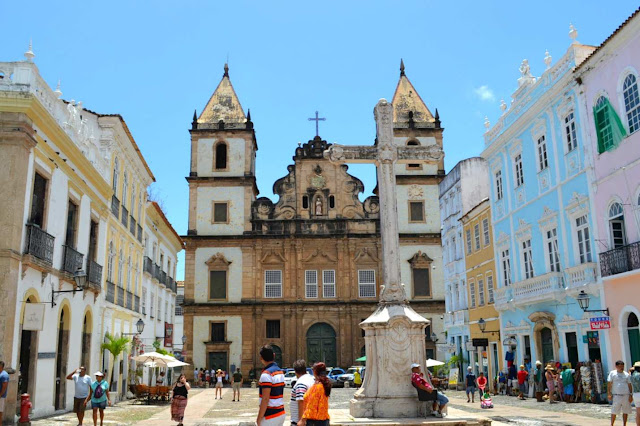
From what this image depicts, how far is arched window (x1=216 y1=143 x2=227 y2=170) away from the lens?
44.8 m

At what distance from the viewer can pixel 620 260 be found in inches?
699

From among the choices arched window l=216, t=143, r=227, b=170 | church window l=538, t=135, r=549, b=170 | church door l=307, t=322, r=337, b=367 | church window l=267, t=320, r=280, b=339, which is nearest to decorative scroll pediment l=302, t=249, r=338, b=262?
church door l=307, t=322, r=337, b=367

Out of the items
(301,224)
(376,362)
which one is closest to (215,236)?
(301,224)

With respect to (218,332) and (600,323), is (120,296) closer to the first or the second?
(218,332)

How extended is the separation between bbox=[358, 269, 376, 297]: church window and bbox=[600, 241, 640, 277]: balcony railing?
25.1 meters

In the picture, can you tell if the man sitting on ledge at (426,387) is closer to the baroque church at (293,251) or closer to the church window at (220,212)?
the baroque church at (293,251)

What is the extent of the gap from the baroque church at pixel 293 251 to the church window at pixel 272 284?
7 cm

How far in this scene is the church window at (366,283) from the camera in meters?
43.0

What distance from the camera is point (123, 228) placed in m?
26.2

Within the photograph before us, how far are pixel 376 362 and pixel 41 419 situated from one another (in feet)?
32.7

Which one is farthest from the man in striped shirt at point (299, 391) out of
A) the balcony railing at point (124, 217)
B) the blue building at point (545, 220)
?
the balcony railing at point (124, 217)

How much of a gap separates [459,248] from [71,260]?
21000mm

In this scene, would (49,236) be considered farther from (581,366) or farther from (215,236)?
(215,236)

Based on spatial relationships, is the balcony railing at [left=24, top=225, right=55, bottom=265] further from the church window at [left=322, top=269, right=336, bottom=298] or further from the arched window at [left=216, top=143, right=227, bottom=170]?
the arched window at [left=216, top=143, right=227, bottom=170]
